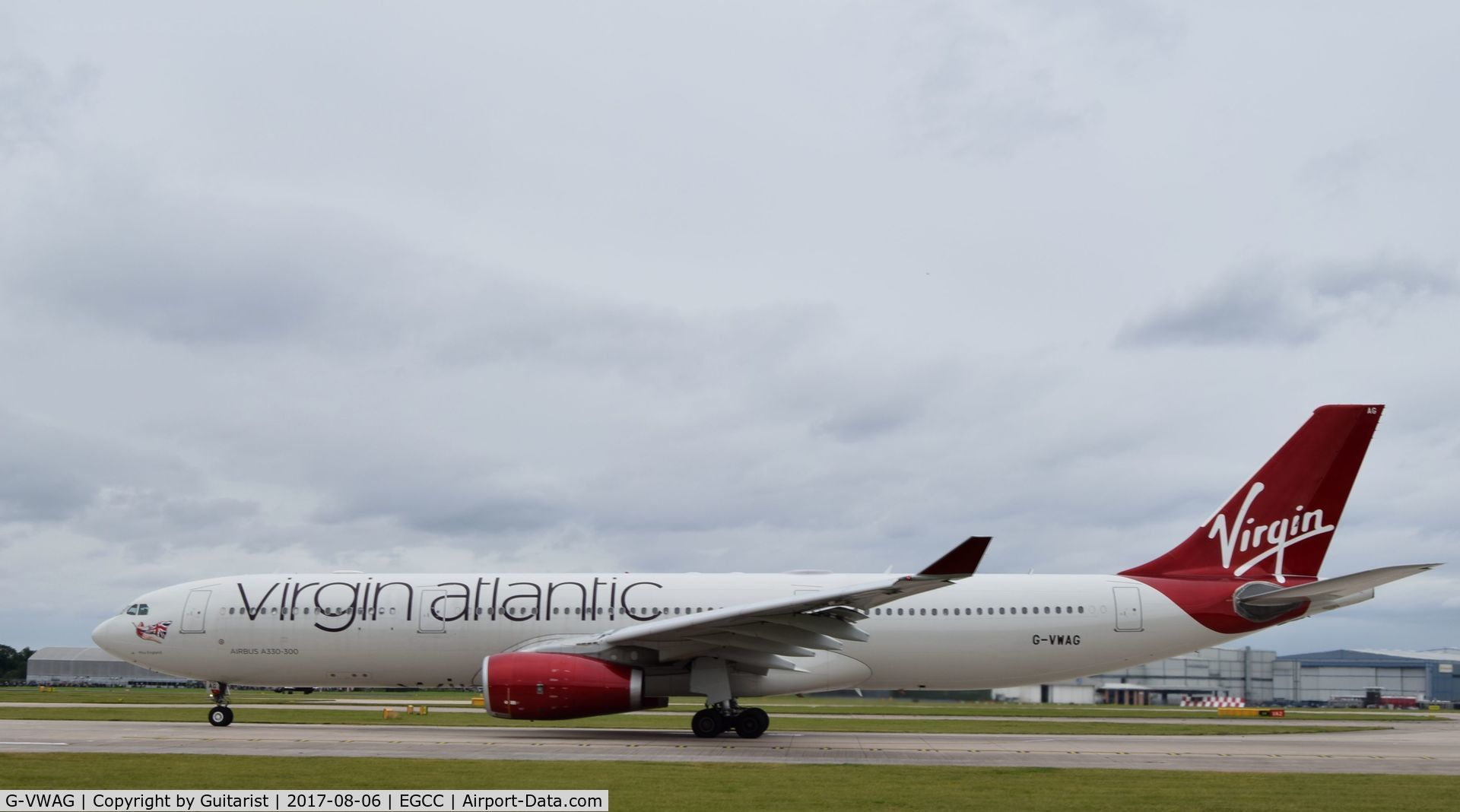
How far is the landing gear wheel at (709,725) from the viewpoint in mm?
20578

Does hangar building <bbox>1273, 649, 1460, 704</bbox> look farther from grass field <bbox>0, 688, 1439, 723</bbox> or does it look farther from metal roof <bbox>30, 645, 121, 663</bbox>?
metal roof <bbox>30, 645, 121, 663</bbox>

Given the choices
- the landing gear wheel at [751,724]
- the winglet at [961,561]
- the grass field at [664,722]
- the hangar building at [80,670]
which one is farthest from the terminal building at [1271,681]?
the hangar building at [80,670]

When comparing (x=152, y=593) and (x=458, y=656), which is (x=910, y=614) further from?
(x=152, y=593)

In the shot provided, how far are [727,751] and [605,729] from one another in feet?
18.4

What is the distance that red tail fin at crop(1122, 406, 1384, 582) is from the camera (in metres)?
22.3

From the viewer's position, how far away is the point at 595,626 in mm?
22250

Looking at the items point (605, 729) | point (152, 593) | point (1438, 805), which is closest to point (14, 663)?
point (152, 593)

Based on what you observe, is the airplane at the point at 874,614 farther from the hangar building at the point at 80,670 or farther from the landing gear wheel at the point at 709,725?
the hangar building at the point at 80,670

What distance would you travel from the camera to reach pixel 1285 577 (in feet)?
72.9

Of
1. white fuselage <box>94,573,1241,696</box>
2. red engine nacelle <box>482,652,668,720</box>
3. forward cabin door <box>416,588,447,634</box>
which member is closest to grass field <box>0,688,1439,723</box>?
white fuselage <box>94,573,1241,696</box>

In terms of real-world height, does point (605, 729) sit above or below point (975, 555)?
below

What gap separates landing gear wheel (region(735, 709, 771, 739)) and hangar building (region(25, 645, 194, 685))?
65.1 m

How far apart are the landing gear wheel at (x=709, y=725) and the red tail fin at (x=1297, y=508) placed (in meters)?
8.66

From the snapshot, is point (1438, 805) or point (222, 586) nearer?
point (1438, 805)
